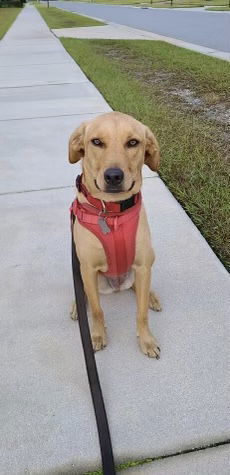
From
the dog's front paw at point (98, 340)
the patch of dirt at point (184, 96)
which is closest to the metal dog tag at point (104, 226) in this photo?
the dog's front paw at point (98, 340)

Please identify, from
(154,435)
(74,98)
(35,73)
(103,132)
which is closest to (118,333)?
(154,435)

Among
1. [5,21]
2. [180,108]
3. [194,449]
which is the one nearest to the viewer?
[194,449]

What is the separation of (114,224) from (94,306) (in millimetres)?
494

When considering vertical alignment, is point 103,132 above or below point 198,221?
above

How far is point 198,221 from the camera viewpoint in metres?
3.73

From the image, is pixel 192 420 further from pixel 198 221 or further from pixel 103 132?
pixel 198 221

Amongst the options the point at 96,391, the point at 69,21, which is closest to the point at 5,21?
the point at 69,21

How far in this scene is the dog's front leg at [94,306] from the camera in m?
2.40

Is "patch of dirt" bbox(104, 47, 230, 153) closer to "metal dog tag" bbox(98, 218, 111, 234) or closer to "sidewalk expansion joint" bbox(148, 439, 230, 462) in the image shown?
"metal dog tag" bbox(98, 218, 111, 234)

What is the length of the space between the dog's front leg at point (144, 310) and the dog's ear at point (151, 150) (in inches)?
21.8

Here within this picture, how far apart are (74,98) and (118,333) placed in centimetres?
561

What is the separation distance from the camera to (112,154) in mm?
2146

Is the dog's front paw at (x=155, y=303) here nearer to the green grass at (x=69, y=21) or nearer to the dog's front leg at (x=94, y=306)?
the dog's front leg at (x=94, y=306)

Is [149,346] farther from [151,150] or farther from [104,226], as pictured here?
[151,150]
